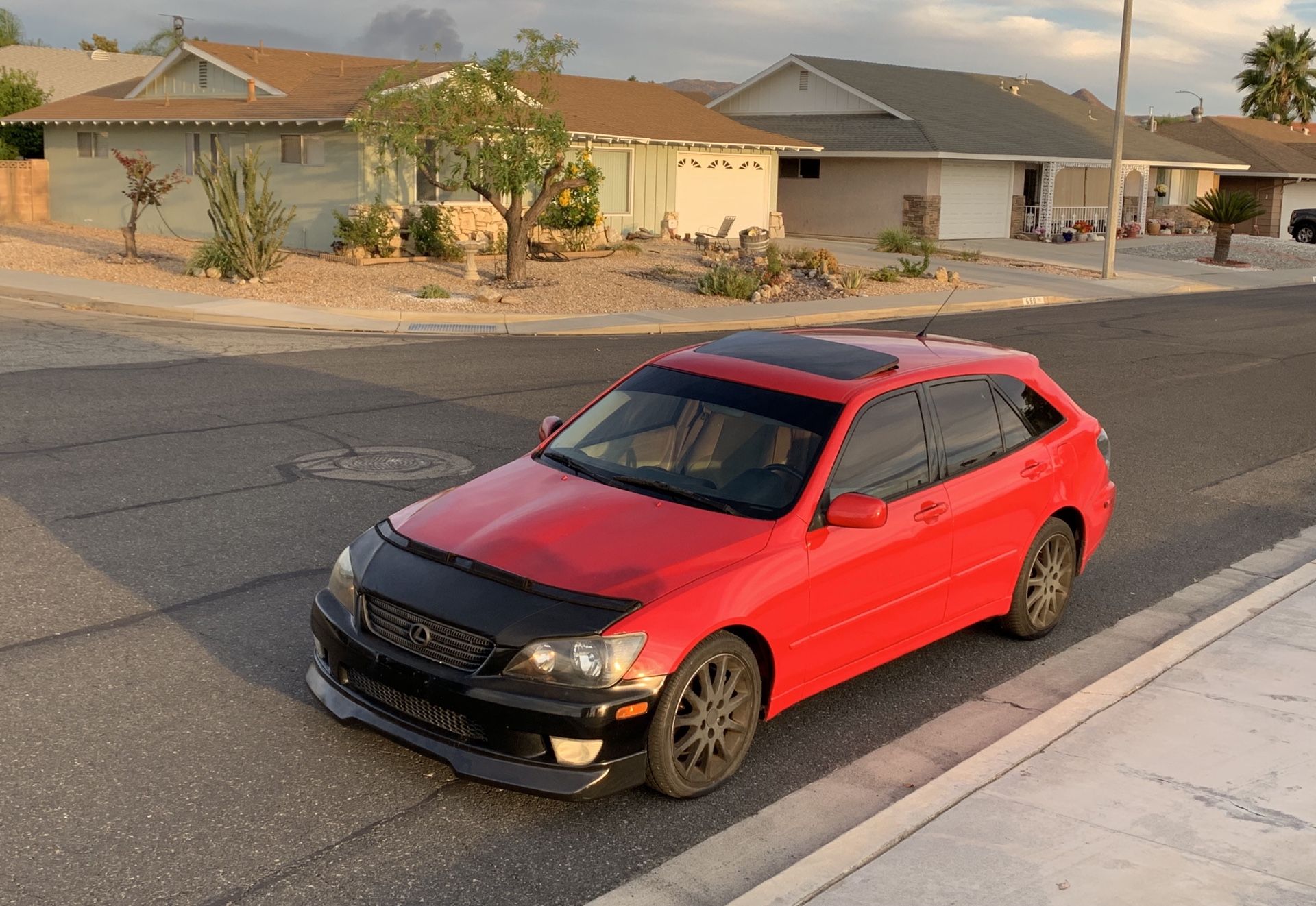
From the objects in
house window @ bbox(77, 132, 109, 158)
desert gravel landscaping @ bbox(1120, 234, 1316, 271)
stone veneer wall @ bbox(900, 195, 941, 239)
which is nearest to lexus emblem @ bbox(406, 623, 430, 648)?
house window @ bbox(77, 132, 109, 158)

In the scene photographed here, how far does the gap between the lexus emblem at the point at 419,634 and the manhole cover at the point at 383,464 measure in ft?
15.8

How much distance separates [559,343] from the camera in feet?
61.7

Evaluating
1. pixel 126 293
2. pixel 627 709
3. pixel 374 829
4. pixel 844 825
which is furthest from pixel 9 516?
pixel 126 293

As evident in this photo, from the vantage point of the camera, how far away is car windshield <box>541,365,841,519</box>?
569 cm

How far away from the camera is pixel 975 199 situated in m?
43.9

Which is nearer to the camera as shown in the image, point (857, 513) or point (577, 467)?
point (857, 513)

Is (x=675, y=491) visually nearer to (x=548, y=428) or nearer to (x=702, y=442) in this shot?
(x=702, y=442)

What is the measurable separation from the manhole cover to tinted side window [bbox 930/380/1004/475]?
452 centimetres

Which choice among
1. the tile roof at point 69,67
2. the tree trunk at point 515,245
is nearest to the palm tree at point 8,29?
the tile roof at point 69,67

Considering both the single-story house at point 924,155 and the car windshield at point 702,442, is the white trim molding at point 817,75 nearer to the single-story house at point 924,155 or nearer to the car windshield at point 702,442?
the single-story house at point 924,155

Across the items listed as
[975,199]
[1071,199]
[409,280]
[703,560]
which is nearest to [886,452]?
[703,560]

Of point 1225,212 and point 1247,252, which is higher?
point 1225,212

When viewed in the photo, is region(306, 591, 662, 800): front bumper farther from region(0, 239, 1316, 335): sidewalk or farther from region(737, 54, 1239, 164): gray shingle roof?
region(737, 54, 1239, 164): gray shingle roof

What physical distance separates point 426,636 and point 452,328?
620 inches
